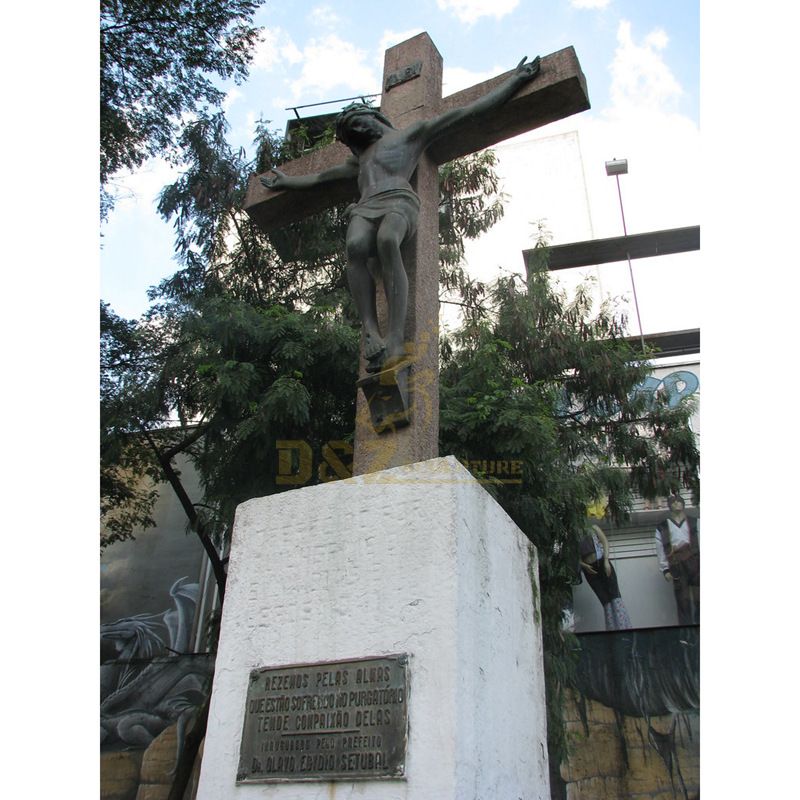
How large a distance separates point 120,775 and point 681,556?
868 cm

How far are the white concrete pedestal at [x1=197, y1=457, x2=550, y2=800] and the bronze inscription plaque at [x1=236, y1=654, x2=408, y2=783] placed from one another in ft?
0.10

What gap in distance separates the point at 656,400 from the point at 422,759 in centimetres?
771

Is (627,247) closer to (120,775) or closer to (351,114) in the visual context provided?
(120,775)

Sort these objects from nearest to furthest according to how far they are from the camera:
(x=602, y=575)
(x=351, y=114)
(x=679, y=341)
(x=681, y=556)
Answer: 1. (x=351, y=114)
2. (x=681, y=556)
3. (x=602, y=575)
4. (x=679, y=341)

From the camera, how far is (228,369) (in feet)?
23.4

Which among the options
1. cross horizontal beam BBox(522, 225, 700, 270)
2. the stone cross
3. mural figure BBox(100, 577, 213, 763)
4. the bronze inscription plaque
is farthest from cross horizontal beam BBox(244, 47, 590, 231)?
cross horizontal beam BBox(522, 225, 700, 270)

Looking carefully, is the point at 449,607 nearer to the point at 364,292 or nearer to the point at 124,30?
the point at 364,292

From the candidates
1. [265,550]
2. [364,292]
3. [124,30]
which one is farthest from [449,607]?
[124,30]

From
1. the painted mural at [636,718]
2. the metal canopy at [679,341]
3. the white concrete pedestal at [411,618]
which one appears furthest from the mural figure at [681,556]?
the white concrete pedestal at [411,618]

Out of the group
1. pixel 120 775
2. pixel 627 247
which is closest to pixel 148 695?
pixel 120 775

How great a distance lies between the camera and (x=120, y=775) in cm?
1049

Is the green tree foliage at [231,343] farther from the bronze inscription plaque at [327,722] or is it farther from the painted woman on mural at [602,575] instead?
the painted woman on mural at [602,575]

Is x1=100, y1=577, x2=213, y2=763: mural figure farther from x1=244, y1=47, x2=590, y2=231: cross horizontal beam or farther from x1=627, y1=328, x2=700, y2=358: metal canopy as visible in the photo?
x1=627, y1=328, x2=700, y2=358: metal canopy

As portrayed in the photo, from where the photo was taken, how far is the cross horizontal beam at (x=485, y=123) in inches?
151
